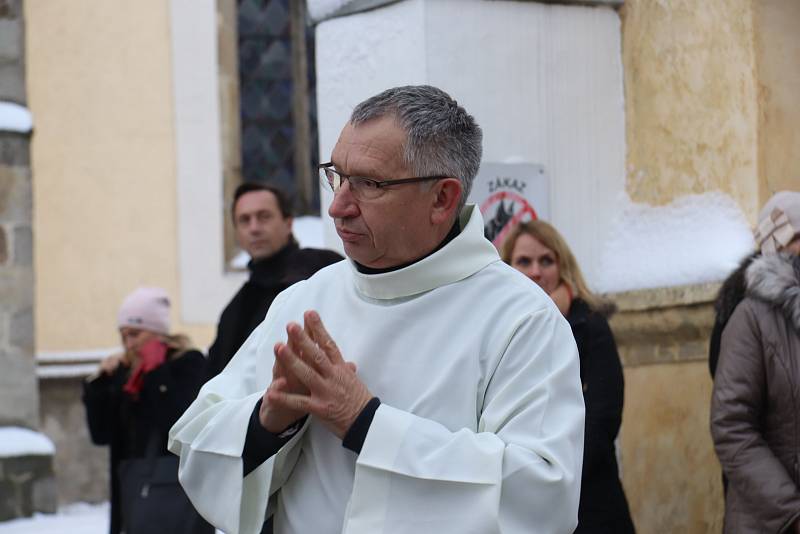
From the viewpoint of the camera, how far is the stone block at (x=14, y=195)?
10.8 meters

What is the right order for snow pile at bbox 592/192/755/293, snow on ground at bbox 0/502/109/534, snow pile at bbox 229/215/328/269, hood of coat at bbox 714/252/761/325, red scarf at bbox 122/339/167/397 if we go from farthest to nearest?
snow pile at bbox 229/215/328/269 → snow on ground at bbox 0/502/109/534 → red scarf at bbox 122/339/167/397 → snow pile at bbox 592/192/755/293 → hood of coat at bbox 714/252/761/325

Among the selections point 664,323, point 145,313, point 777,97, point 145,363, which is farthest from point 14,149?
point 777,97

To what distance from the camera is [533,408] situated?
8.91 ft

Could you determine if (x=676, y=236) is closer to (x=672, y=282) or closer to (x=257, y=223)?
(x=672, y=282)

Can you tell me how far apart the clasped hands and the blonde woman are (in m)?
2.04

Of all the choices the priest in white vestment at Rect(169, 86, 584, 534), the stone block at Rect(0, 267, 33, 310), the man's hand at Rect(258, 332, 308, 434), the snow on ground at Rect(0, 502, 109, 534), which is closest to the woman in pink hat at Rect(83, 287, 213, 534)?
the priest in white vestment at Rect(169, 86, 584, 534)

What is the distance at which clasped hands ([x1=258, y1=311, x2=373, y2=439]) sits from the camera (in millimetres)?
2715

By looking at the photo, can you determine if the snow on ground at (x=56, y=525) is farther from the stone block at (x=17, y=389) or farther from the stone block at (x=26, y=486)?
the stone block at (x=17, y=389)

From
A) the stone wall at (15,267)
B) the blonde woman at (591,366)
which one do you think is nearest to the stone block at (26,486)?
→ the stone wall at (15,267)

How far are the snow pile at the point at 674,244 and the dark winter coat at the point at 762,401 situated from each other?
91 centimetres

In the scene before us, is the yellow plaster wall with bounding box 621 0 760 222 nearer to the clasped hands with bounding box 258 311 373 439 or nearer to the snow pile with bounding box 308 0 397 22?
the snow pile with bounding box 308 0 397 22

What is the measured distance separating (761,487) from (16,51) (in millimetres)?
7675

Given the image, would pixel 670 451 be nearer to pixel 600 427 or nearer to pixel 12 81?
pixel 600 427

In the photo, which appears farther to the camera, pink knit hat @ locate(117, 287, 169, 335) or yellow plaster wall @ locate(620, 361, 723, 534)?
pink knit hat @ locate(117, 287, 169, 335)
